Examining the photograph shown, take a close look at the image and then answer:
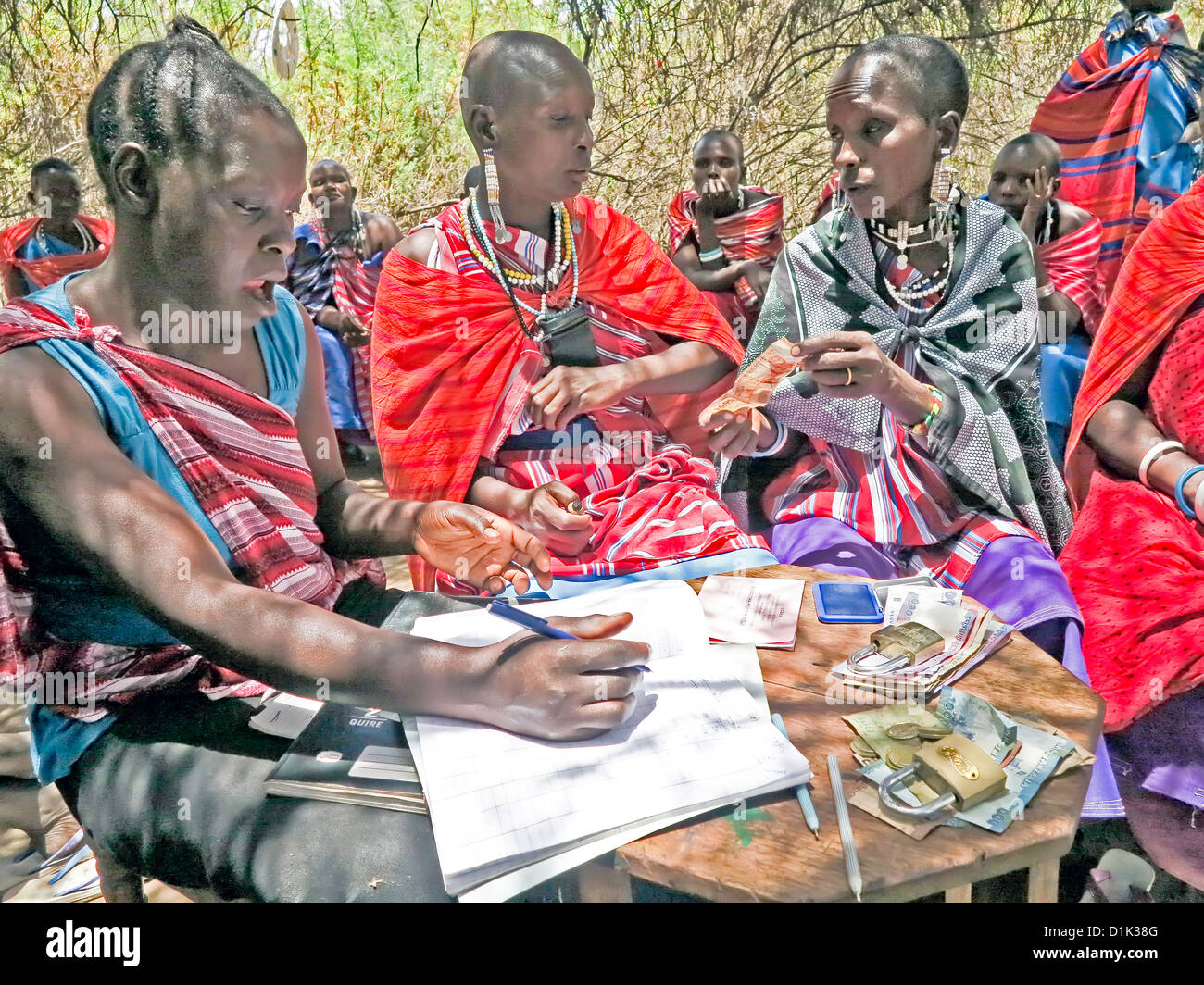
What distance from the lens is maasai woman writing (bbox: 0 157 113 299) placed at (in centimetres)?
186

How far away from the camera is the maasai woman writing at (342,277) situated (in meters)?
3.19

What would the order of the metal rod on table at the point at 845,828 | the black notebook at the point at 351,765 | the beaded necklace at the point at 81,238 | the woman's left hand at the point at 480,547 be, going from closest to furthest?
the metal rod on table at the point at 845,828
the black notebook at the point at 351,765
the woman's left hand at the point at 480,547
the beaded necklace at the point at 81,238

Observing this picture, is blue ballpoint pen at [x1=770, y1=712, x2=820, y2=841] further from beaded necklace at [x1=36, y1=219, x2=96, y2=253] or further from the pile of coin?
beaded necklace at [x1=36, y1=219, x2=96, y2=253]

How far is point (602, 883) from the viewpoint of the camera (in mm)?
1030

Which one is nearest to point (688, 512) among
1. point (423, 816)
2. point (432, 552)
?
point (432, 552)

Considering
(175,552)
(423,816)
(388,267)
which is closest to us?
(423,816)

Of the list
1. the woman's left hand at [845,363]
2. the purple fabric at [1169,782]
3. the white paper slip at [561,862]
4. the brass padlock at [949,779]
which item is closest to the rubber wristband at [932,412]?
the woman's left hand at [845,363]

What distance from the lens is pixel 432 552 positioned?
162cm

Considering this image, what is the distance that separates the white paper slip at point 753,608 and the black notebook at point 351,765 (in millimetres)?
523

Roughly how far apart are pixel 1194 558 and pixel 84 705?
189 cm

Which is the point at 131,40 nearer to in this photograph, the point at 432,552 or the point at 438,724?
the point at 432,552

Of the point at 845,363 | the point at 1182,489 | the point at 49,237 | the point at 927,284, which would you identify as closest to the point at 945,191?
the point at 927,284

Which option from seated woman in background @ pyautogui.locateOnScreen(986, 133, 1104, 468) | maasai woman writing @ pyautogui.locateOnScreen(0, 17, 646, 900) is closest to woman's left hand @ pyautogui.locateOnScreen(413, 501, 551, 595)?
maasai woman writing @ pyautogui.locateOnScreen(0, 17, 646, 900)

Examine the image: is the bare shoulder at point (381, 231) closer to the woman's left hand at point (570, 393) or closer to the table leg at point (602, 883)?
the woman's left hand at point (570, 393)
